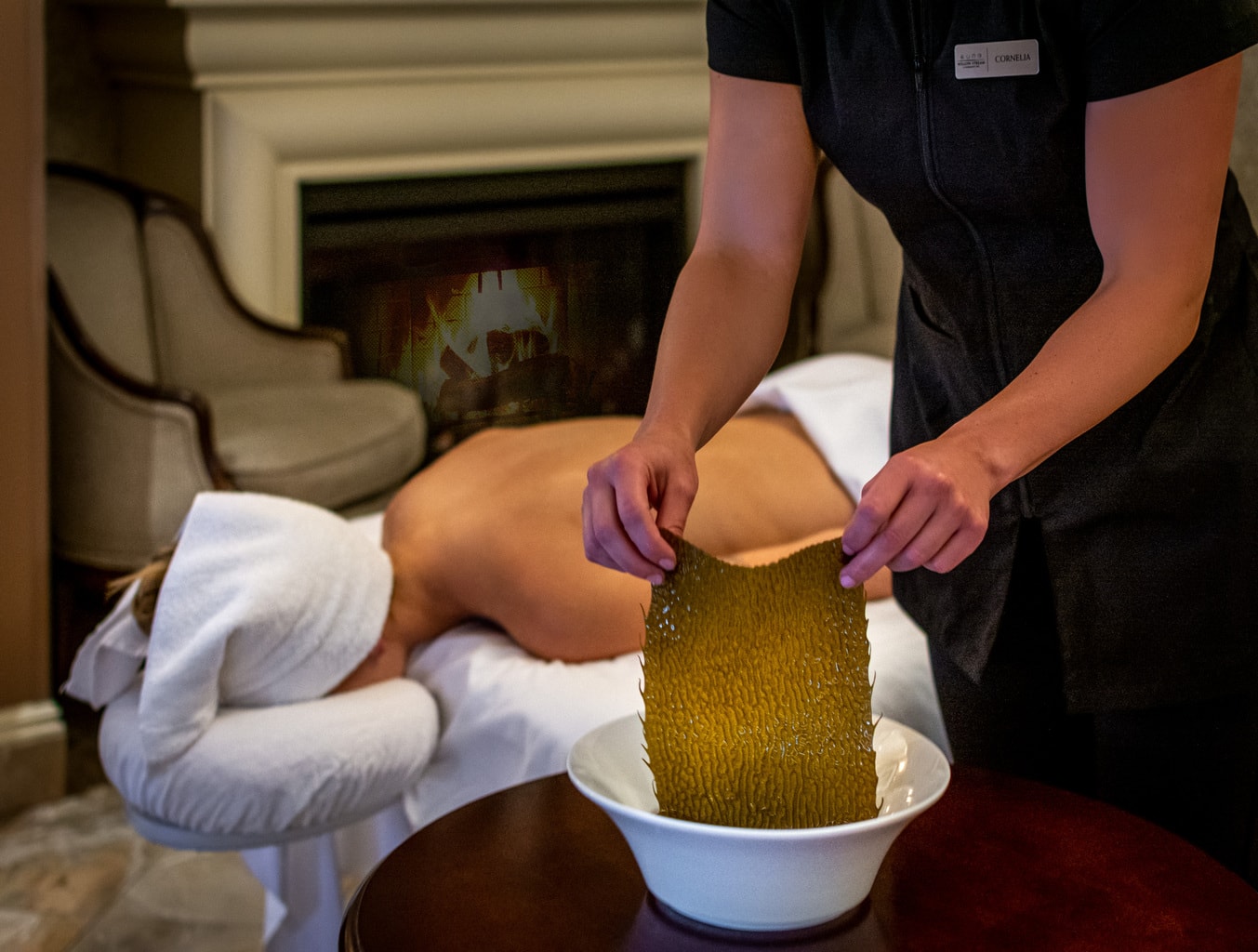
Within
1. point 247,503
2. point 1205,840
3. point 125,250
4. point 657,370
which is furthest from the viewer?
point 125,250

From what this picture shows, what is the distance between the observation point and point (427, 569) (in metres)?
1.45

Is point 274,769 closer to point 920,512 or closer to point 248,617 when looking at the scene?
point 248,617

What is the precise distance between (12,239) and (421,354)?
1.00 m

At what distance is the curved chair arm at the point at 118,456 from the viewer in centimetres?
224

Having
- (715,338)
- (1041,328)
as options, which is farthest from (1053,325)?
(715,338)

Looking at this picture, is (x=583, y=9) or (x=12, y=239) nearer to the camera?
(x=12, y=239)

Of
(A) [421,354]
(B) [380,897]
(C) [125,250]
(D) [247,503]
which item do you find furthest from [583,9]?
(B) [380,897]

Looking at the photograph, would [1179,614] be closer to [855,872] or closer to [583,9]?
[855,872]

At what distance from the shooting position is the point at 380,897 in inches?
25.8

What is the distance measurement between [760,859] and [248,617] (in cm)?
78

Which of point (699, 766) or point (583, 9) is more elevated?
point (583, 9)

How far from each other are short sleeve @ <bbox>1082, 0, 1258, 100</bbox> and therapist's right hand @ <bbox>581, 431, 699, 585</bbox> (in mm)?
327

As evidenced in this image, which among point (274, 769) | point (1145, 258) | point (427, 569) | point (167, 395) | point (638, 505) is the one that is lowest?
point (274, 769)

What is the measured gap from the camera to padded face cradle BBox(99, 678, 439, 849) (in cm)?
121
